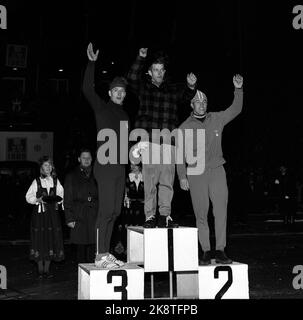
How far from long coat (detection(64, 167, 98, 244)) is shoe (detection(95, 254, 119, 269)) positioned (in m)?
2.82

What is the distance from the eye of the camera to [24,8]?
2759cm

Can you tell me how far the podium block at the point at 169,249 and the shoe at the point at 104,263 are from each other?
336 millimetres

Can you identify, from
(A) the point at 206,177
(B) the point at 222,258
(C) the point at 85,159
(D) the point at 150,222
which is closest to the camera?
(B) the point at 222,258

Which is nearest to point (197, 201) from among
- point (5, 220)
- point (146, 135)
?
point (146, 135)

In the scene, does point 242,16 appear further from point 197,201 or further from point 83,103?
point 197,201

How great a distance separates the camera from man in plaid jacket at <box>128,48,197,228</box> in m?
6.77

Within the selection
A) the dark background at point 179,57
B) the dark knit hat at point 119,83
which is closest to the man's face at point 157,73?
the dark knit hat at point 119,83

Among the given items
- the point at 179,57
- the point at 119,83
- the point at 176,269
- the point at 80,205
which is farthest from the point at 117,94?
the point at 179,57

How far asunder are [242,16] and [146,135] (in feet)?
62.0

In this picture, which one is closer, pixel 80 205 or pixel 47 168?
pixel 80 205

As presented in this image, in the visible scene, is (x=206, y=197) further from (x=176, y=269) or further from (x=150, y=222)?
(x=176, y=269)

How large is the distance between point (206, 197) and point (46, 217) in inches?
140

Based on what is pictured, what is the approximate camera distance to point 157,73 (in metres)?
6.89

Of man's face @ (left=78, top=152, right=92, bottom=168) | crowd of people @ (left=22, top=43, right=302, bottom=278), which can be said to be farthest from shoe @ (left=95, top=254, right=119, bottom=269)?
man's face @ (left=78, top=152, right=92, bottom=168)
